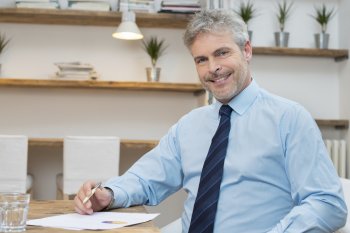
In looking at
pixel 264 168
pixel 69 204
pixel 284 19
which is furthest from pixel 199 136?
pixel 284 19

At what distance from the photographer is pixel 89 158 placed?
347 centimetres

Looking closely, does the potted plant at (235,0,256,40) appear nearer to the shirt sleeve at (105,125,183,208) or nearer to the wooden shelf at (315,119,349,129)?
the wooden shelf at (315,119,349,129)

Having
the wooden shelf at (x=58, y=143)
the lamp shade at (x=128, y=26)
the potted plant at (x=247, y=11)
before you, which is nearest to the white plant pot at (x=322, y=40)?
the potted plant at (x=247, y=11)

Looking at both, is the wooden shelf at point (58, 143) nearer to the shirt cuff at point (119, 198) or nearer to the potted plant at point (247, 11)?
the potted plant at point (247, 11)

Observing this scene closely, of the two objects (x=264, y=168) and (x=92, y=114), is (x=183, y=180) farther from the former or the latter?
(x=92, y=114)

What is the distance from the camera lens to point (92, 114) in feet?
13.9

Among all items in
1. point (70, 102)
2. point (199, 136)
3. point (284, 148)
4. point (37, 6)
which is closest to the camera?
point (284, 148)

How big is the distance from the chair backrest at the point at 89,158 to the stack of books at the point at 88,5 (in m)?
1.10

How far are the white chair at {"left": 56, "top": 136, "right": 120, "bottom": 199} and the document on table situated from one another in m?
2.18

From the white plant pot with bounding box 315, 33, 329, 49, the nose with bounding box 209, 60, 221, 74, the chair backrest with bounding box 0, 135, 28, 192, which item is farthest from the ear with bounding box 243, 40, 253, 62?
the white plant pot with bounding box 315, 33, 329, 49

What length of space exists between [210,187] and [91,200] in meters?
0.34

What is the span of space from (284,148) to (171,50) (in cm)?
303

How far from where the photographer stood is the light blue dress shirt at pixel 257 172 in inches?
49.4

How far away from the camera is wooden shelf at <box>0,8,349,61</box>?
12.7 ft
